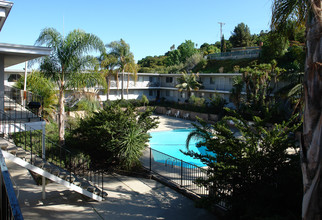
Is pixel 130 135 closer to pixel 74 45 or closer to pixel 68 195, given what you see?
pixel 68 195

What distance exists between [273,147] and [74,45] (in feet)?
37.3

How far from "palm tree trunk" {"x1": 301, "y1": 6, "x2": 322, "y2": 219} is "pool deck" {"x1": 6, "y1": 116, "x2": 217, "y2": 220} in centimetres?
586

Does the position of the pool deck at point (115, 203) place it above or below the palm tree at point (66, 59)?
below

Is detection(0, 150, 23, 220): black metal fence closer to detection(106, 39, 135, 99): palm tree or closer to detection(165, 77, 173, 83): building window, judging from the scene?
detection(106, 39, 135, 99): palm tree

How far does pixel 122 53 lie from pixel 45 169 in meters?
26.4

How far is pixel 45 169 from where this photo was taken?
33.7ft

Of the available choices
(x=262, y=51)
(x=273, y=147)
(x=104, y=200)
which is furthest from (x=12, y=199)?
(x=262, y=51)

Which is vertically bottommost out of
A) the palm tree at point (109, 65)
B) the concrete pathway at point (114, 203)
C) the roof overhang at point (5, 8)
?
the concrete pathway at point (114, 203)

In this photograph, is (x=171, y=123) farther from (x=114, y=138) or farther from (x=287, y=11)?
(x=287, y=11)

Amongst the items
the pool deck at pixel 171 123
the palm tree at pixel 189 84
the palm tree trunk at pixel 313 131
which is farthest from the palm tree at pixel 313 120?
the palm tree at pixel 189 84

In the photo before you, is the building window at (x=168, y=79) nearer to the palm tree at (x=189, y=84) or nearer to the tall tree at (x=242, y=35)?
the palm tree at (x=189, y=84)

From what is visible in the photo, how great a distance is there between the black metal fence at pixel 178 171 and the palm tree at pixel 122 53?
1980 centimetres

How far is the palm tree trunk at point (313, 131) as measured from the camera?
183 inches

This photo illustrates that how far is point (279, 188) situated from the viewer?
7953mm
